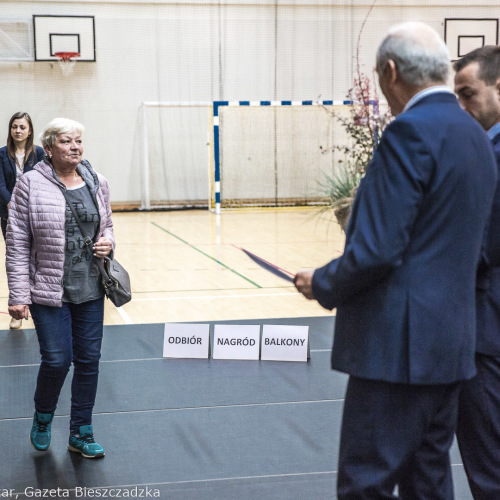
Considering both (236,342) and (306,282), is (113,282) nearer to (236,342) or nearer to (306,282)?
(306,282)

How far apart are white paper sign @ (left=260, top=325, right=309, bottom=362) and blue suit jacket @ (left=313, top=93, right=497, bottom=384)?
3.01 meters

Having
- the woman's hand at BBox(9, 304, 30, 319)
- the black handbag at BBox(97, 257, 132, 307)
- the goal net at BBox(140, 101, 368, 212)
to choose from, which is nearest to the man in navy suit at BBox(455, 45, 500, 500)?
the black handbag at BBox(97, 257, 132, 307)

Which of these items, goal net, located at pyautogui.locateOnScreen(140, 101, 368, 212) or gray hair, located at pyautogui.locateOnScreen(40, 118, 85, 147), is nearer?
gray hair, located at pyautogui.locateOnScreen(40, 118, 85, 147)

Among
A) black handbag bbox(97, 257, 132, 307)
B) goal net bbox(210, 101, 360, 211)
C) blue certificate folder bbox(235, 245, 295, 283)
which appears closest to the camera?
black handbag bbox(97, 257, 132, 307)

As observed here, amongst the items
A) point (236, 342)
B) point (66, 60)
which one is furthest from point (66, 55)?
point (236, 342)

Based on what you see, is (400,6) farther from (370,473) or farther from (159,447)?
(370,473)

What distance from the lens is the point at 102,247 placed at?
320cm

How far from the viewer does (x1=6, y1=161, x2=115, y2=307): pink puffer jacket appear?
3111mm

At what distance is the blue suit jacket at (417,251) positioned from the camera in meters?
1.62

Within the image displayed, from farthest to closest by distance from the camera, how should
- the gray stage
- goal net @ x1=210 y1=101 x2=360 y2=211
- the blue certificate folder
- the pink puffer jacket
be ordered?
goal net @ x1=210 y1=101 x2=360 y2=211 < the blue certificate folder < the pink puffer jacket < the gray stage

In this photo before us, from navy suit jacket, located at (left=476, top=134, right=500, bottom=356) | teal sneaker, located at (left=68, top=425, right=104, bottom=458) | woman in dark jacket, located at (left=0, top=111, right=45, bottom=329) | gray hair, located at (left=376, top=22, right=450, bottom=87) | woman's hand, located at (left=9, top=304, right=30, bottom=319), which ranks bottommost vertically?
teal sneaker, located at (left=68, top=425, right=104, bottom=458)

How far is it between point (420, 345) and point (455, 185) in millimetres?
369

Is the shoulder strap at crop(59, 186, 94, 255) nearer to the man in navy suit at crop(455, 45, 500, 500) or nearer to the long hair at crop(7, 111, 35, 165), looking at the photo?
the man in navy suit at crop(455, 45, 500, 500)

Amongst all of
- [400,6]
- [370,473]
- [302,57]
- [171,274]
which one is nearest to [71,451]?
[370,473]
